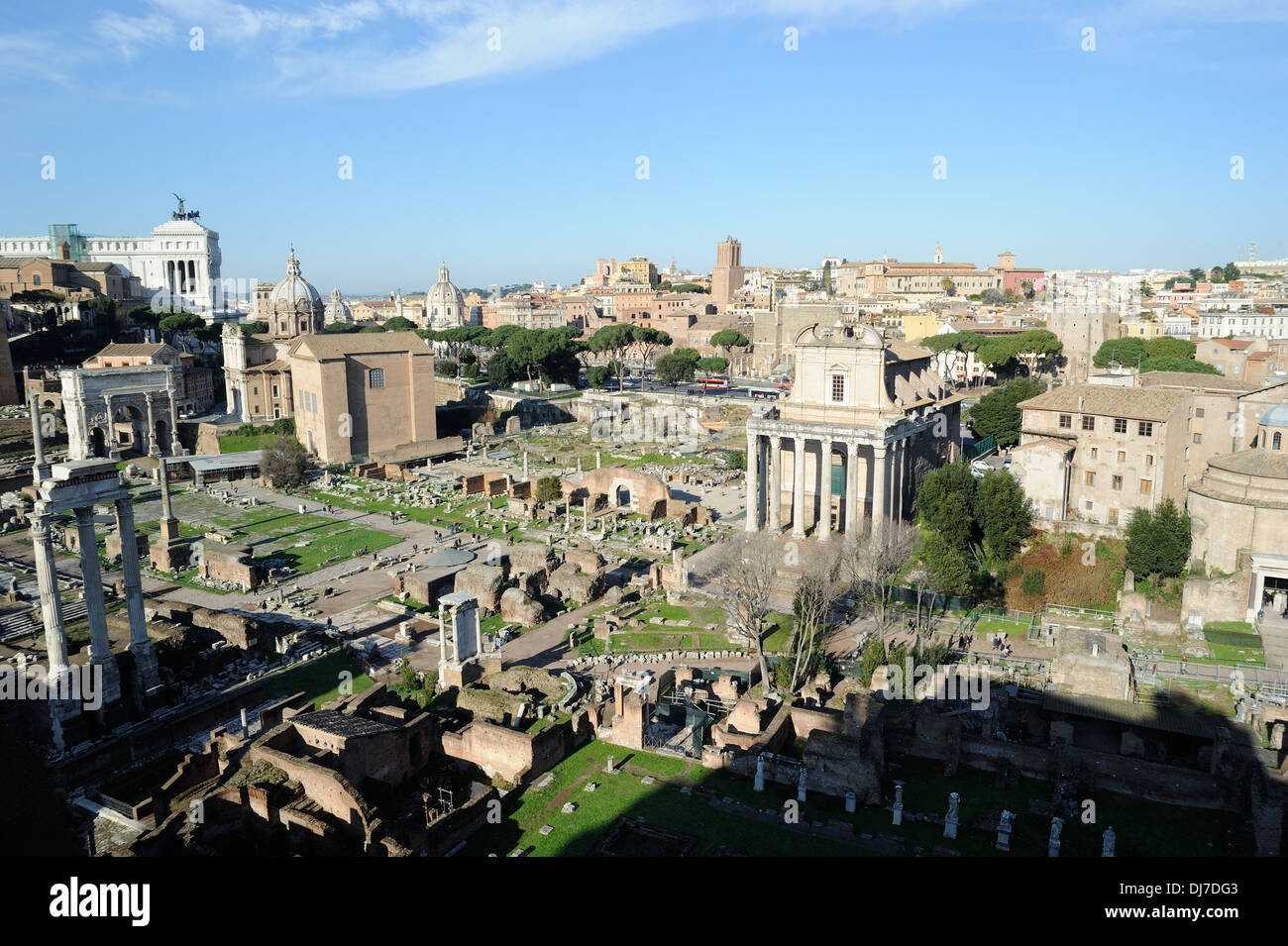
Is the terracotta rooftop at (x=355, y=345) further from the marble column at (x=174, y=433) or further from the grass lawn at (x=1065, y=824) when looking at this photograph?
the grass lawn at (x=1065, y=824)

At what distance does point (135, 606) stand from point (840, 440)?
24776 millimetres

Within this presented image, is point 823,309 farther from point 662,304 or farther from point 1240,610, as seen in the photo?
point 1240,610

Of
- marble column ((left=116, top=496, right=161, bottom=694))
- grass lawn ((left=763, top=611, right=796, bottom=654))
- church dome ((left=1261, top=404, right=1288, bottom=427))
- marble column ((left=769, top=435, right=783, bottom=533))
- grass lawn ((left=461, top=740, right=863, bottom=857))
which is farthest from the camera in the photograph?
marble column ((left=769, top=435, right=783, bottom=533))

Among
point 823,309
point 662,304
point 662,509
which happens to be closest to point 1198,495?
point 662,509

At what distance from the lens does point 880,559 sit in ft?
92.5

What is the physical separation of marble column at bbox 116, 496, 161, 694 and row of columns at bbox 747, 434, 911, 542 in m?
22.4

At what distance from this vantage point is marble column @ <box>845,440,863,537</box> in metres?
35.6

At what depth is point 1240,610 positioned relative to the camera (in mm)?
26844

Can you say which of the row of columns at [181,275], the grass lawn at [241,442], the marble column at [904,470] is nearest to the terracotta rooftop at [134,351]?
the grass lawn at [241,442]

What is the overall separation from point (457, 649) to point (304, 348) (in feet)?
130

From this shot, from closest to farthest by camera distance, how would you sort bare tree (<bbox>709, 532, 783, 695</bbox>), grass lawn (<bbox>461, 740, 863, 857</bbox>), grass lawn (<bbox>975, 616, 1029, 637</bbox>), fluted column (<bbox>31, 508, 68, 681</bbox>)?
grass lawn (<bbox>461, 740, 863, 857</bbox>) → fluted column (<bbox>31, 508, 68, 681</bbox>) → bare tree (<bbox>709, 532, 783, 695</bbox>) → grass lawn (<bbox>975, 616, 1029, 637</bbox>)

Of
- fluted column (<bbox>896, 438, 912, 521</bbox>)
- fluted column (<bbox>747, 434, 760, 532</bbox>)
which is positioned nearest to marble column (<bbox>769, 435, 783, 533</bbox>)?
fluted column (<bbox>747, 434, 760, 532</bbox>)

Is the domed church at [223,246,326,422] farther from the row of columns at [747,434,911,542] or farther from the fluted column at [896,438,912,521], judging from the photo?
the fluted column at [896,438,912,521]

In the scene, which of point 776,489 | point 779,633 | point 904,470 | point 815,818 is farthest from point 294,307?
point 815,818
